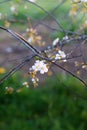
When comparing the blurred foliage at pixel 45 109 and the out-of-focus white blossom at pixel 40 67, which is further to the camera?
the blurred foliage at pixel 45 109

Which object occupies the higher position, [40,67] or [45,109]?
[45,109]

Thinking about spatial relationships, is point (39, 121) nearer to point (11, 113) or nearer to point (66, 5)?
point (11, 113)

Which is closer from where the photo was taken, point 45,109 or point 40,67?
point 40,67

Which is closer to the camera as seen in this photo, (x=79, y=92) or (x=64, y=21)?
→ (x=79, y=92)

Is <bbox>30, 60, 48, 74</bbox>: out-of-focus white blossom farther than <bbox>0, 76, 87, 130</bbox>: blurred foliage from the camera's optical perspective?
No

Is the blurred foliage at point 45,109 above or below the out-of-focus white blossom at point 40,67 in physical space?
above

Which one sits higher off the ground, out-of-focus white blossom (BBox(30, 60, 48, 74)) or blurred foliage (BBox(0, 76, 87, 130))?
blurred foliage (BBox(0, 76, 87, 130))

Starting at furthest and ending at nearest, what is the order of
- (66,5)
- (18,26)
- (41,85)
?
(66,5) < (18,26) < (41,85)

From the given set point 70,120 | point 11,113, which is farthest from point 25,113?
point 70,120
